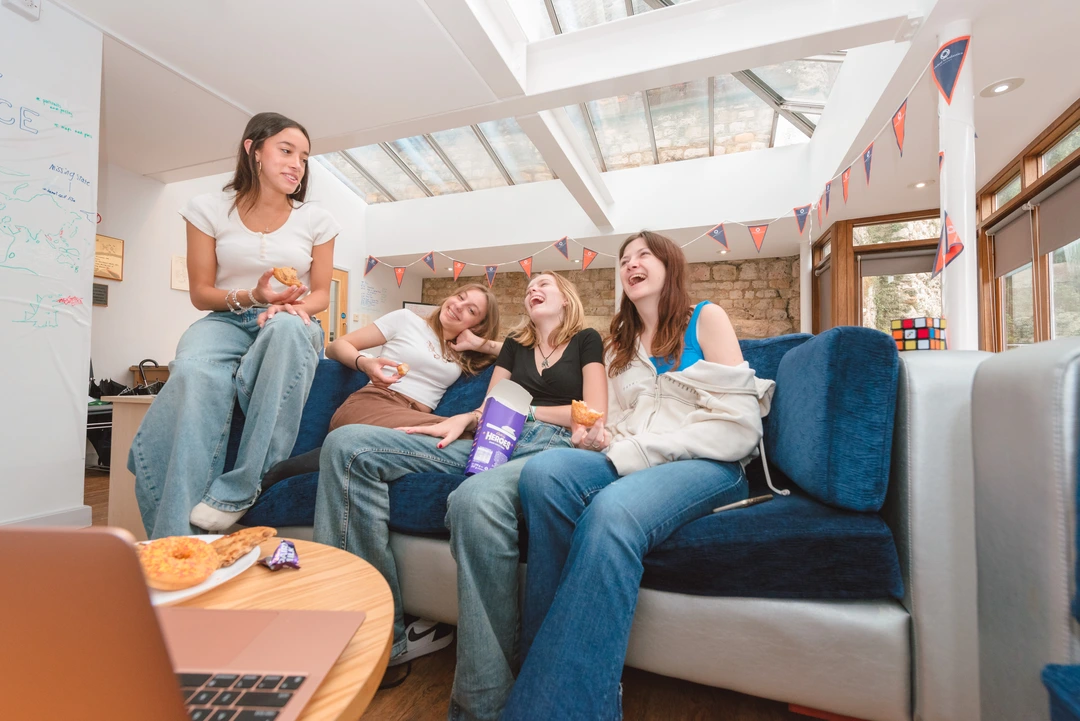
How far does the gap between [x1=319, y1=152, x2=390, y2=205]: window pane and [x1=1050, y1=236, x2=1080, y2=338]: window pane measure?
731 centimetres

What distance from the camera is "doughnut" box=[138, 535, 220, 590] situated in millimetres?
617

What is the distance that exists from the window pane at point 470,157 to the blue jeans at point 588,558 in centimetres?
547

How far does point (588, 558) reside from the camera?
89 centimetres

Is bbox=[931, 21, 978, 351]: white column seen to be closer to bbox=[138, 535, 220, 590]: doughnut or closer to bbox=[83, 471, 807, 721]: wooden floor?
bbox=[83, 471, 807, 721]: wooden floor

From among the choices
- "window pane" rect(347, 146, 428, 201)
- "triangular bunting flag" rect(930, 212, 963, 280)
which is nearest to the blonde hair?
"triangular bunting flag" rect(930, 212, 963, 280)

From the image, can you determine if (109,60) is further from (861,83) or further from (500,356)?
(861,83)

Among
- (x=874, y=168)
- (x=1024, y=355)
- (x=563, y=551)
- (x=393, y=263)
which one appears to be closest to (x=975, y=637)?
(x=1024, y=355)

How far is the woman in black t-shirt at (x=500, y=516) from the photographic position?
39.1 inches

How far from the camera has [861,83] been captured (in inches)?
145

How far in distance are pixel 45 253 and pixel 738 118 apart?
230 inches

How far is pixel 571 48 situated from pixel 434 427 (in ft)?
9.91

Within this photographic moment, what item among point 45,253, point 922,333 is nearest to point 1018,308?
point 922,333

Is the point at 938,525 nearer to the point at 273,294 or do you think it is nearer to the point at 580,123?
the point at 273,294

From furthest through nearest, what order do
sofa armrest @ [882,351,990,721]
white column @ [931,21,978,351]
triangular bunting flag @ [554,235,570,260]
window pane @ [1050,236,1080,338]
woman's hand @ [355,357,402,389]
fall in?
triangular bunting flag @ [554,235,570,260]
window pane @ [1050,236,1080,338]
white column @ [931,21,978,351]
woman's hand @ [355,357,402,389]
sofa armrest @ [882,351,990,721]
